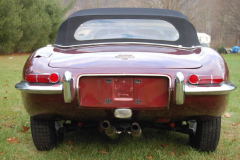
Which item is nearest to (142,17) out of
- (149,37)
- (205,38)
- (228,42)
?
(149,37)

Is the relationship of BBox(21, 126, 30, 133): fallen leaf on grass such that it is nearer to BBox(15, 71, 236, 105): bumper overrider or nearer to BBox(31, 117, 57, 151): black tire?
BBox(31, 117, 57, 151): black tire

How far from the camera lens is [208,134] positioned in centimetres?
275

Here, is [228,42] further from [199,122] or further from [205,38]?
[199,122]

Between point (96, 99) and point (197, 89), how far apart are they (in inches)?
31.9

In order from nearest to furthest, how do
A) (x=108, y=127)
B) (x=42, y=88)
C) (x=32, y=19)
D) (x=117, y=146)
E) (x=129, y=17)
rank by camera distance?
(x=42, y=88) < (x=108, y=127) < (x=117, y=146) < (x=129, y=17) < (x=32, y=19)

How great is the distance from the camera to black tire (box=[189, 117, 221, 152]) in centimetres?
273

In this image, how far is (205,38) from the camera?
4725cm

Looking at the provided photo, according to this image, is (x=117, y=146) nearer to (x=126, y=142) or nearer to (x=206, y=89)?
(x=126, y=142)

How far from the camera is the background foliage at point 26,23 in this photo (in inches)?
797

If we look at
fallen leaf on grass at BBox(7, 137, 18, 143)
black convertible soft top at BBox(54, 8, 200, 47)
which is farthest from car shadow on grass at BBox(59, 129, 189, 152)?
black convertible soft top at BBox(54, 8, 200, 47)

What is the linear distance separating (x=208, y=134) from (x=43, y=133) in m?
1.63

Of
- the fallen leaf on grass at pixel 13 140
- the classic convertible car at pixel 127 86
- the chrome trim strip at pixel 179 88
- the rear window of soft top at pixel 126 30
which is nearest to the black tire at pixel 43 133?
the classic convertible car at pixel 127 86

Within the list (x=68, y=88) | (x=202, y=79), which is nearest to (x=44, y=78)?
(x=68, y=88)

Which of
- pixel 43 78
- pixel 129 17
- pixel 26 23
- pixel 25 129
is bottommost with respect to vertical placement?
pixel 26 23
